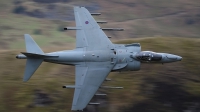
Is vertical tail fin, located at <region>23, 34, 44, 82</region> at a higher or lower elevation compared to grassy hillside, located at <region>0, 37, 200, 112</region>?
higher

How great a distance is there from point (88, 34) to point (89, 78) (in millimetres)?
4393

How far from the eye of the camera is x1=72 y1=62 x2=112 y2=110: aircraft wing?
3588 cm

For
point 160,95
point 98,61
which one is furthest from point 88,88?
point 160,95

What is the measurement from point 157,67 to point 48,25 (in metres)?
116

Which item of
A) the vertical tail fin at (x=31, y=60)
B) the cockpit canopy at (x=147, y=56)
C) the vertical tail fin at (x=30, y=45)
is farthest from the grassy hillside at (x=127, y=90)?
the vertical tail fin at (x=30, y=45)

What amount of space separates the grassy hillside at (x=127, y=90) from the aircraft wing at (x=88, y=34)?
7704mm

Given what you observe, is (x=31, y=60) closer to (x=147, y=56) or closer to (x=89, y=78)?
(x=89, y=78)

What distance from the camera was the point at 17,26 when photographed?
150 meters

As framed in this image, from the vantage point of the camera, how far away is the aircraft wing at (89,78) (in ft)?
118

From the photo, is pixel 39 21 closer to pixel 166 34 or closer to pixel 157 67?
pixel 166 34

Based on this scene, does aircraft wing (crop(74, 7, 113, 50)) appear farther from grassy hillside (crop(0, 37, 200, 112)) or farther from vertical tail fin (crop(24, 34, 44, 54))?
grassy hillside (crop(0, 37, 200, 112))

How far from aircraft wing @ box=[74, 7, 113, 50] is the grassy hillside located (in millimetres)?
7704

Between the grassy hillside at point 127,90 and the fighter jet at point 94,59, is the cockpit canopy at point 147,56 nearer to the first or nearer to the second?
the fighter jet at point 94,59

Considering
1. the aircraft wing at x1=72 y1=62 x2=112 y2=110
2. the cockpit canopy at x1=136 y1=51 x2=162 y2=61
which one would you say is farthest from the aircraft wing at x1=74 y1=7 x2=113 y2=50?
the cockpit canopy at x1=136 y1=51 x2=162 y2=61
